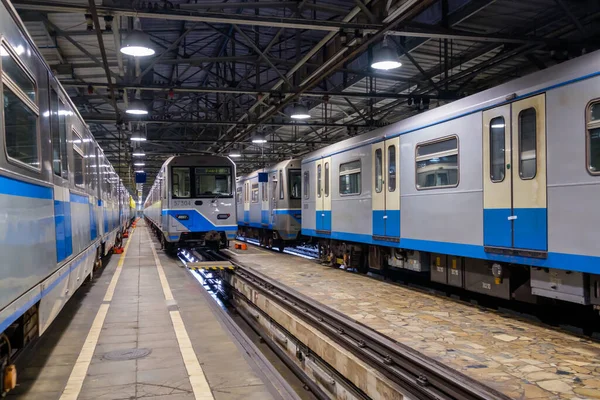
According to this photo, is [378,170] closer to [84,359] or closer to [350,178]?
[350,178]

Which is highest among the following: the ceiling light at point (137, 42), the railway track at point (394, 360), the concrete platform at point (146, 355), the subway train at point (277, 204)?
the ceiling light at point (137, 42)

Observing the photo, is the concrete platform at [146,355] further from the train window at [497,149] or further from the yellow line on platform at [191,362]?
the train window at [497,149]

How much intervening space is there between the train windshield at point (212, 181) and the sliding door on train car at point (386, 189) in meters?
7.29

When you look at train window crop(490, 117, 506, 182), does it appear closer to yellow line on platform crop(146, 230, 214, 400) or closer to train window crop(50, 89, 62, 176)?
yellow line on platform crop(146, 230, 214, 400)

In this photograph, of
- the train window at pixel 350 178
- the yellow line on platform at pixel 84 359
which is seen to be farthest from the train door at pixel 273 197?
the yellow line on platform at pixel 84 359

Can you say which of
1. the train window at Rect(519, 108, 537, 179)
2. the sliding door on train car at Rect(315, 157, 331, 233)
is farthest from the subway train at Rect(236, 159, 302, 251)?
the train window at Rect(519, 108, 537, 179)

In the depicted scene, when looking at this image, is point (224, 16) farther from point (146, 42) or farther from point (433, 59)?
point (433, 59)

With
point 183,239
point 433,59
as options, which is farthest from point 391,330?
point 183,239

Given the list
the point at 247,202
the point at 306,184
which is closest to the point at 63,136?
the point at 306,184

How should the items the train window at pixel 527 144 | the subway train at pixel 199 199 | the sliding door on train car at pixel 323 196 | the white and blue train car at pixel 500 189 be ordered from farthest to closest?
the subway train at pixel 199 199 < the sliding door on train car at pixel 323 196 < the train window at pixel 527 144 < the white and blue train car at pixel 500 189

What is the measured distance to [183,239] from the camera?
16578 millimetres

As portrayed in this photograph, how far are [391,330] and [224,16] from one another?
5.51 metres

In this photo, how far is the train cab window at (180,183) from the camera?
16.5 meters

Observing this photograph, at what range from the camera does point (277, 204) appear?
62.1 feet
